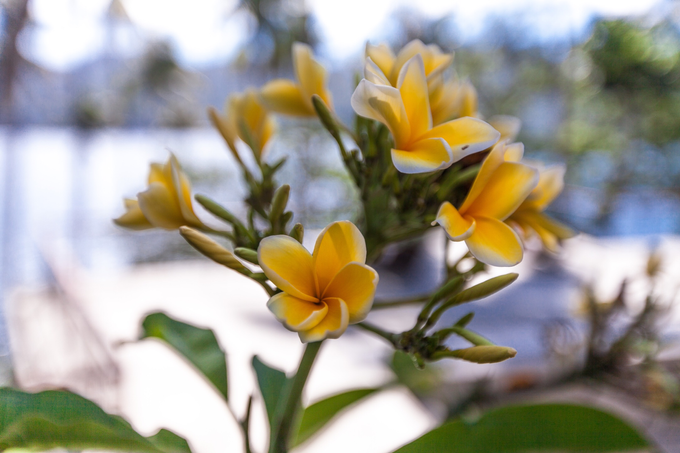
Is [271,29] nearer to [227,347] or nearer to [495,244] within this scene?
[227,347]

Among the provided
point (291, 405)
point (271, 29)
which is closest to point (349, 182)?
point (291, 405)

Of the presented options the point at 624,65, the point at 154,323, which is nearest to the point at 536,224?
the point at 154,323

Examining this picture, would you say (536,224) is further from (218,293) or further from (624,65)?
(624,65)

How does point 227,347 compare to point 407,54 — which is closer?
point 407,54

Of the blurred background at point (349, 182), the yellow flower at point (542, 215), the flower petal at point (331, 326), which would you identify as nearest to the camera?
the flower petal at point (331, 326)

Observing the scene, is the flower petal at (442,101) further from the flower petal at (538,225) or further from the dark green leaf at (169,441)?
the dark green leaf at (169,441)

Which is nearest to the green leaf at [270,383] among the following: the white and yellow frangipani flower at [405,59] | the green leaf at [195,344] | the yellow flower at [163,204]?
the green leaf at [195,344]
